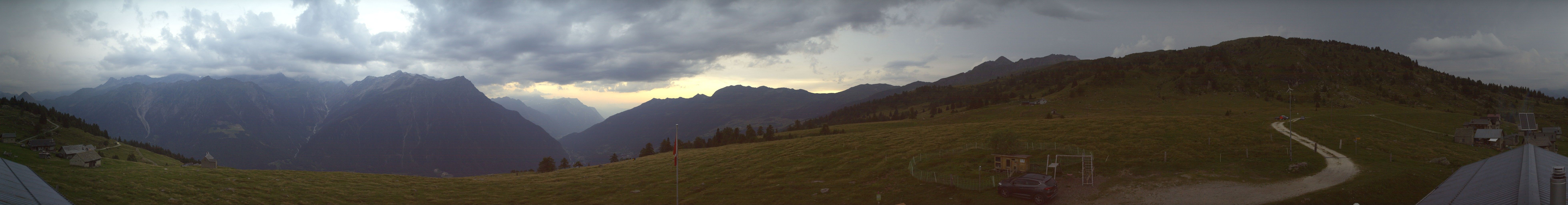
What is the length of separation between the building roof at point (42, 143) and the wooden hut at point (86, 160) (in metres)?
45.3

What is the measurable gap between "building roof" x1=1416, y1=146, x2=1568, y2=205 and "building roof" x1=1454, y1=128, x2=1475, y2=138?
156ft

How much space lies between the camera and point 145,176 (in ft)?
161

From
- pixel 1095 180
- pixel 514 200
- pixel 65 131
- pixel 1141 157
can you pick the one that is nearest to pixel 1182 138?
pixel 1141 157

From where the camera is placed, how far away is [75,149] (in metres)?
75.9

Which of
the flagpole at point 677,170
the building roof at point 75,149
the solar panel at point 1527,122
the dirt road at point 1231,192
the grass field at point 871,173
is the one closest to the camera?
the dirt road at point 1231,192

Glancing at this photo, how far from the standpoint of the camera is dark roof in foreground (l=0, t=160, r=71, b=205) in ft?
61.5

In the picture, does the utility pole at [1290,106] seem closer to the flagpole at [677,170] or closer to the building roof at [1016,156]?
the building roof at [1016,156]

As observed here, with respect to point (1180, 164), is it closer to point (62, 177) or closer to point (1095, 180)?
point (1095, 180)

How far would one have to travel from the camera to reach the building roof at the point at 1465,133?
5894cm

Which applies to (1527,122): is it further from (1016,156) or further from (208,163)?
(208,163)

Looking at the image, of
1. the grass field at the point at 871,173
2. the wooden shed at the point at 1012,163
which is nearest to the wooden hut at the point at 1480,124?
the grass field at the point at 871,173

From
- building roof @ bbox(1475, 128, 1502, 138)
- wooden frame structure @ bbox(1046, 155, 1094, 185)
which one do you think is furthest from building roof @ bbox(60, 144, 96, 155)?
building roof @ bbox(1475, 128, 1502, 138)

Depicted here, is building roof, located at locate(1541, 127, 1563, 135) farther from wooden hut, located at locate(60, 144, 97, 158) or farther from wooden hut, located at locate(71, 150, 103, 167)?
wooden hut, located at locate(60, 144, 97, 158)

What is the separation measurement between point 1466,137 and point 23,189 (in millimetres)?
109879
